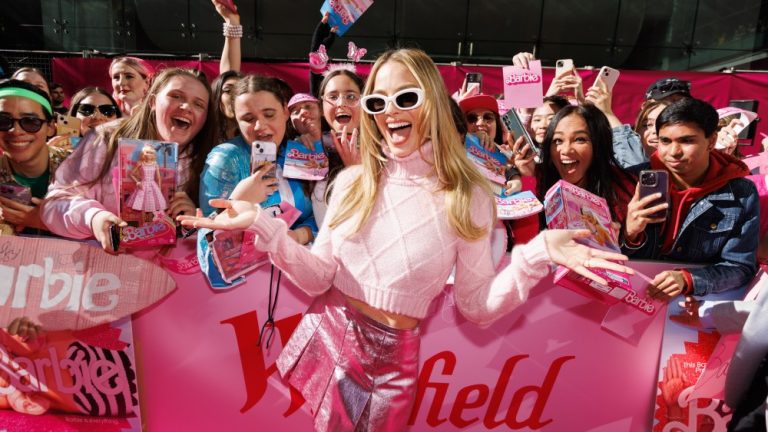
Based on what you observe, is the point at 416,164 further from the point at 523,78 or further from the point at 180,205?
the point at 523,78

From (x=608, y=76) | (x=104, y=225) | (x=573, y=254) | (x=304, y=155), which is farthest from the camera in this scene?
(x=608, y=76)

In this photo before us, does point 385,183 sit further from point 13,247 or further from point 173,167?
point 13,247

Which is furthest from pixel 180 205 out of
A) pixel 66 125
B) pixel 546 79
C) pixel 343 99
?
pixel 546 79

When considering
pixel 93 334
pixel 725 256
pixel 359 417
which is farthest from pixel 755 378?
pixel 93 334

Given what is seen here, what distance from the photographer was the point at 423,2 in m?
9.97

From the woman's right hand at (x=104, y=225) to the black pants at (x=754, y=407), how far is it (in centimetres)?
237

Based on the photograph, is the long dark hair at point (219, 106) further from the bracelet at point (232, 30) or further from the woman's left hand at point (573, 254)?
the woman's left hand at point (573, 254)

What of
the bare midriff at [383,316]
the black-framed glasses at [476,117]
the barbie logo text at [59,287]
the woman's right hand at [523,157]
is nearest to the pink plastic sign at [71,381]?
the barbie logo text at [59,287]

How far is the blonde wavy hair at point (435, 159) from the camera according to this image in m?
1.69

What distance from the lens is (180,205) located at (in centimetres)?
223

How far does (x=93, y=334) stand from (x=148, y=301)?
0.30 m

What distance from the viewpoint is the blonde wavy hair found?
169cm

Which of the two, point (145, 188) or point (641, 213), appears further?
point (641, 213)

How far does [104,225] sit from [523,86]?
2.14m
